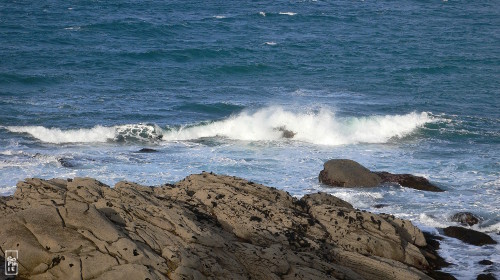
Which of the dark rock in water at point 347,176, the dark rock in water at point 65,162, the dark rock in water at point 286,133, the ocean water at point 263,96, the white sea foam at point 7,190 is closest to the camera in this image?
the white sea foam at point 7,190

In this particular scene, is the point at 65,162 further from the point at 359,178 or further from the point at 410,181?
the point at 410,181

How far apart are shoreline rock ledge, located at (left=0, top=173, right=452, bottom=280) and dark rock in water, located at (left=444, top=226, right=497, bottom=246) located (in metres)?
1.55

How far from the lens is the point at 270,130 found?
3494cm

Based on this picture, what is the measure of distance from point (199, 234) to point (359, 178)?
11.4m

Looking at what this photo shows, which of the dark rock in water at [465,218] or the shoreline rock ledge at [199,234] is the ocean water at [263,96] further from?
the shoreline rock ledge at [199,234]

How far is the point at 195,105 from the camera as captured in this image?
39.4 meters

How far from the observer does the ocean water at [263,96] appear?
27125 mm

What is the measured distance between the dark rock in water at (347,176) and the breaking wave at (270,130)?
827cm

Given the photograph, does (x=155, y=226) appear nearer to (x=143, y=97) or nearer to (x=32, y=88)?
(x=143, y=97)

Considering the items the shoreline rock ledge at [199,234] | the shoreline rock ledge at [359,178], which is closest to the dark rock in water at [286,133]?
the shoreline rock ledge at [359,178]

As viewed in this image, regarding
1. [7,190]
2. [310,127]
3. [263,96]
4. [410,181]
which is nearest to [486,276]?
[410,181]

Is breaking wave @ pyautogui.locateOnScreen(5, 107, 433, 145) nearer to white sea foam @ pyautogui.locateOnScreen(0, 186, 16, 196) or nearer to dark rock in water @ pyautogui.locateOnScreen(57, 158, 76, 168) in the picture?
dark rock in water @ pyautogui.locateOnScreen(57, 158, 76, 168)

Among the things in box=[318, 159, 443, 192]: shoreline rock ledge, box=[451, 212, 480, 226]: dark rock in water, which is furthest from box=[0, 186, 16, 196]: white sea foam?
box=[451, 212, 480, 226]: dark rock in water

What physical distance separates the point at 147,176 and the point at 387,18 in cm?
4246
